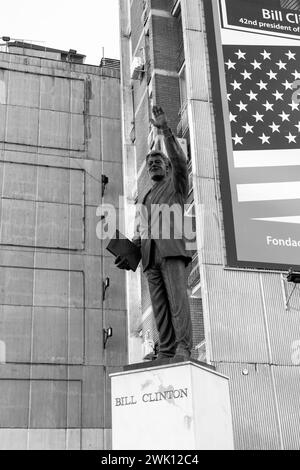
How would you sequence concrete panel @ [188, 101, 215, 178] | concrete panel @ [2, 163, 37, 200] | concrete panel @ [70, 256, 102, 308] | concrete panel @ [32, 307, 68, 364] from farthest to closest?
concrete panel @ [2, 163, 37, 200], concrete panel @ [70, 256, 102, 308], concrete panel @ [32, 307, 68, 364], concrete panel @ [188, 101, 215, 178]

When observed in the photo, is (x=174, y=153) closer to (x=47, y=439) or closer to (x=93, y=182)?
(x=47, y=439)

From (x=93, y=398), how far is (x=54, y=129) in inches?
516

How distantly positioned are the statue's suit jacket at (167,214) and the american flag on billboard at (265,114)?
1518 cm

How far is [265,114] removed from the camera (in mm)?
24250

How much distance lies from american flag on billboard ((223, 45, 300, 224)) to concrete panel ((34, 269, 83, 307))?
11.2 m

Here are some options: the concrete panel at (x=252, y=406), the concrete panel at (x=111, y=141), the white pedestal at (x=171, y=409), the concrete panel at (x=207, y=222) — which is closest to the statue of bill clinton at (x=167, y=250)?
the white pedestal at (x=171, y=409)

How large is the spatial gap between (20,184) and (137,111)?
21.5ft

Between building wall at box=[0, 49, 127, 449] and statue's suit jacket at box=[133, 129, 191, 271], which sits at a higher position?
building wall at box=[0, 49, 127, 449]

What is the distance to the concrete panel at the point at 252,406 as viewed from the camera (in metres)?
19.6

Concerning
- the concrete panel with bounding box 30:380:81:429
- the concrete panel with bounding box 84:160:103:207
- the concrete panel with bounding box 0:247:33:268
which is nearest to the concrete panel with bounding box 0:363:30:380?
the concrete panel with bounding box 30:380:81:429

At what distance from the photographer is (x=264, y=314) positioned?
21.7 m

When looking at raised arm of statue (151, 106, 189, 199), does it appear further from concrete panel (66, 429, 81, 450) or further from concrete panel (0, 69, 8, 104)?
concrete panel (0, 69, 8, 104)

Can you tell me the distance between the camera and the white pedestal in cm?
637

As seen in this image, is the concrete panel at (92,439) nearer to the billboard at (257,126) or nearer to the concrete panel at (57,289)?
the concrete panel at (57,289)
